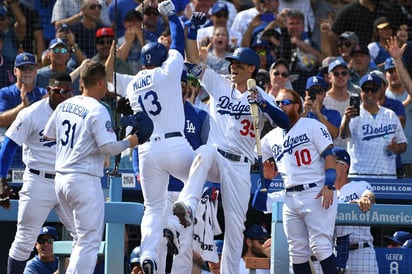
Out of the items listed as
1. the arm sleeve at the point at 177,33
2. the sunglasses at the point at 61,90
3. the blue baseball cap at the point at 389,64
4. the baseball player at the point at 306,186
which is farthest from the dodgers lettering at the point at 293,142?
the blue baseball cap at the point at 389,64

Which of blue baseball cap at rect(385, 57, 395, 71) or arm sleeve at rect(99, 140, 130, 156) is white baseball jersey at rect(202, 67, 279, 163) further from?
blue baseball cap at rect(385, 57, 395, 71)

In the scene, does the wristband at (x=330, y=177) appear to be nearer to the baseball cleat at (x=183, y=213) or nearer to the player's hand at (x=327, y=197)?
the player's hand at (x=327, y=197)

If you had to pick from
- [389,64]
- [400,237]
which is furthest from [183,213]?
[389,64]

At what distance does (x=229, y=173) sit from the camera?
952 cm

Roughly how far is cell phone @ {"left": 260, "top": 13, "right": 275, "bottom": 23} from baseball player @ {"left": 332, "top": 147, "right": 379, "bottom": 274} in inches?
174

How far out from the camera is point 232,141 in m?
9.66

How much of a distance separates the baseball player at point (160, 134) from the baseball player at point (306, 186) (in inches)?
39.9

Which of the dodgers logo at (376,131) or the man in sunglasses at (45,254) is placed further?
the dodgers logo at (376,131)

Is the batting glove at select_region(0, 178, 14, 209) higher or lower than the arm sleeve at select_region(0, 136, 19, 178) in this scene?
lower

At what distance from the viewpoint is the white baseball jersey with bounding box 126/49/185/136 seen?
9.26 meters

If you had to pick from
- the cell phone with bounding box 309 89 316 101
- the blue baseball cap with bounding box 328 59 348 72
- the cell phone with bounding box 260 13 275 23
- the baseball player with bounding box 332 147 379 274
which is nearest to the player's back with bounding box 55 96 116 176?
the baseball player with bounding box 332 147 379 274

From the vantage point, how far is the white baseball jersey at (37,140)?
9.79m

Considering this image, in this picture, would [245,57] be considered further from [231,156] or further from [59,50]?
[59,50]

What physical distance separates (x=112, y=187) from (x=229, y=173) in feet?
5.28
